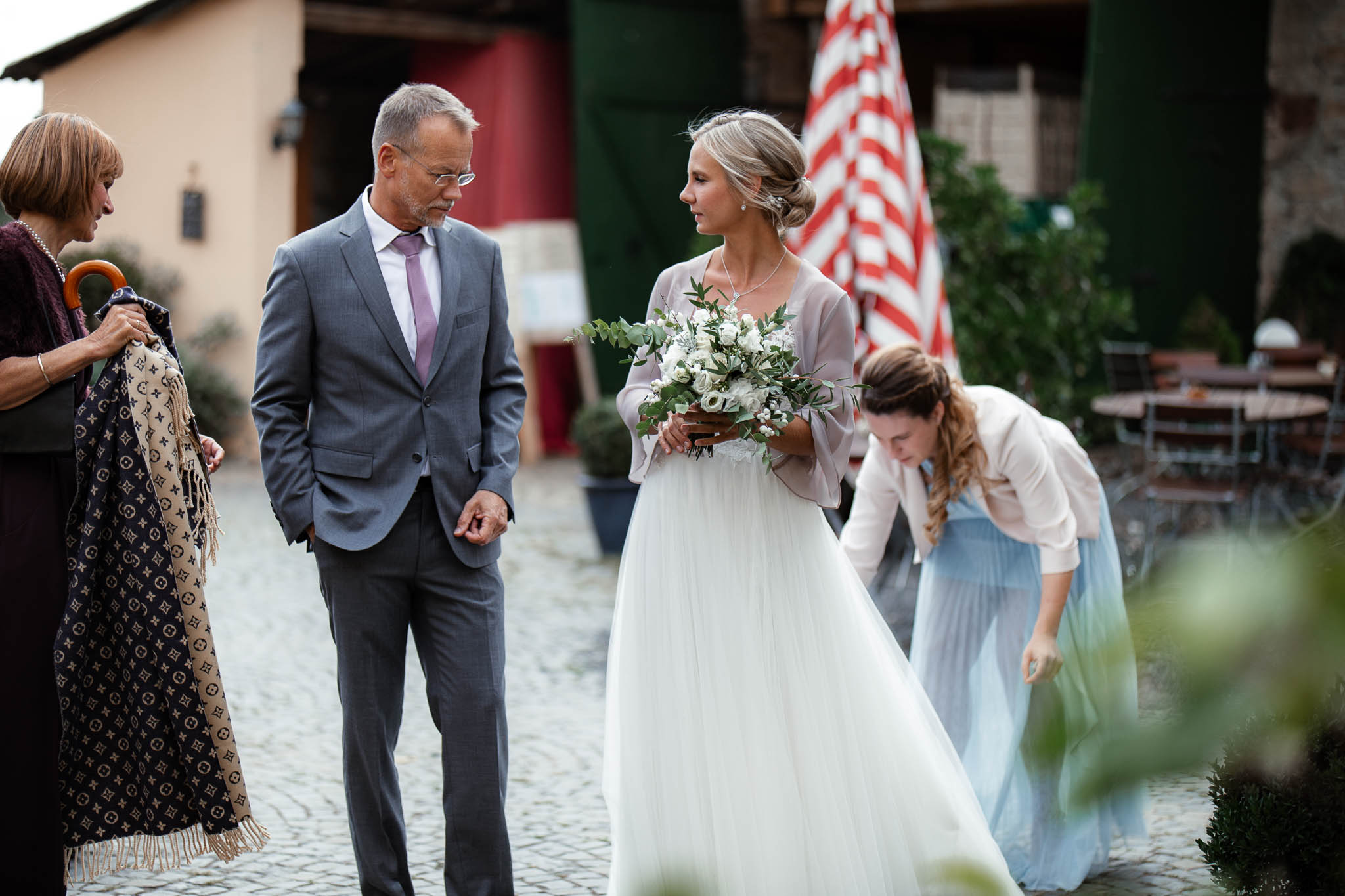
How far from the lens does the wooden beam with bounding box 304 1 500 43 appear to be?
10930mm

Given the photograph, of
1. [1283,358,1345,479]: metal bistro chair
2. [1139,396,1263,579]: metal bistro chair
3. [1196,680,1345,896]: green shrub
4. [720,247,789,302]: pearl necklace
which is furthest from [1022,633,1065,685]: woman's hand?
[1283,358,1345,479]: metal bistro chair

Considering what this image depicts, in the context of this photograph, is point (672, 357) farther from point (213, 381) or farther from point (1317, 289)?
point (1317, 289)

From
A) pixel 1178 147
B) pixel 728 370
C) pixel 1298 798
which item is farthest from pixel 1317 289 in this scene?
pixel 1298 798

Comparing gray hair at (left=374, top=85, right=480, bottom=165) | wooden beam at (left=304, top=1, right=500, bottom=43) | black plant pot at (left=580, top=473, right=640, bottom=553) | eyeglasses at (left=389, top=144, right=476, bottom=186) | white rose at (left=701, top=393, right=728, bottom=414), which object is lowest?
black plant pot at (left=580, top=473, right=640, bottom=553)

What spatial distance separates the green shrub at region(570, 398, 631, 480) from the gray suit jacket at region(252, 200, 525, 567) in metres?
4.46

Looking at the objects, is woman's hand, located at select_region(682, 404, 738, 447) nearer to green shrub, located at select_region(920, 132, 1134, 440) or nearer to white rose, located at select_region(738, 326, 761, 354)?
white rose, located at select_region(738, 326, 761, 354)

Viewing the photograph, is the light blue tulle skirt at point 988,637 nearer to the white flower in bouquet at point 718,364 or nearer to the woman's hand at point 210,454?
the white flower in bouquet at point 718,364

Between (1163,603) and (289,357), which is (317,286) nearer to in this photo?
(289,357)

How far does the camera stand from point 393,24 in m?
11.3

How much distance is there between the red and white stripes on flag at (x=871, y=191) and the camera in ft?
18.1

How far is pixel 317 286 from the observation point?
271 centimetres

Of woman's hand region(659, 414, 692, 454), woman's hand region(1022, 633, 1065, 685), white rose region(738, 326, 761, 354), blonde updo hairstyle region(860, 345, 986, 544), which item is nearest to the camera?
white rose region(738, 326, 761, 354)

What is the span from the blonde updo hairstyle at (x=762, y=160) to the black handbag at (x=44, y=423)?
4.39ft

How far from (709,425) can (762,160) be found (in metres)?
0.55
